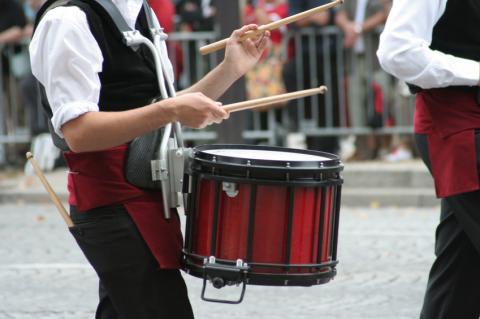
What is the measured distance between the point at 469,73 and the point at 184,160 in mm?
1088

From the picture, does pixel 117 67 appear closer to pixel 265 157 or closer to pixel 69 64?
pixel 69 64

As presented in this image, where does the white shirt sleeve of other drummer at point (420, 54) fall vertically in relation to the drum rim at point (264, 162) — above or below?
above

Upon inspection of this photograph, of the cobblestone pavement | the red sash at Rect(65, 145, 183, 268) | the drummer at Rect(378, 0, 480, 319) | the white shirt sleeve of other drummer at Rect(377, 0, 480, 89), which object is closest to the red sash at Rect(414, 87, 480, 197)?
the drummer at Rect(378, 0, 480, 319)

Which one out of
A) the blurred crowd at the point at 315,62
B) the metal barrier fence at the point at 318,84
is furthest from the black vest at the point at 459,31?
the metal barrier fence at the point at 318,84

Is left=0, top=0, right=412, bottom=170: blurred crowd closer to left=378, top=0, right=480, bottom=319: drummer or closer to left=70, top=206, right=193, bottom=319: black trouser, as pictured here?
left=378, top=0, right=480, bottom=319: drummer

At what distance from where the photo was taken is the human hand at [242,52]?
3.67 meters

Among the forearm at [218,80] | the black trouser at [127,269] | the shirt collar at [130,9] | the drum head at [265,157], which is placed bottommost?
the black trouser at [127,269]

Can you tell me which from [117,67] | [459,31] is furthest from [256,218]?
[459,31]

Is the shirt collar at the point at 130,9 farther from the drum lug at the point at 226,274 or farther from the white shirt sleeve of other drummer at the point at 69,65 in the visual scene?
the drum lug at the point at 226,274

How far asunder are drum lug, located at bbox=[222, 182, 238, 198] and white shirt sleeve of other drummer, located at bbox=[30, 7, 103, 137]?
1.44 ft

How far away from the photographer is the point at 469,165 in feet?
12.7

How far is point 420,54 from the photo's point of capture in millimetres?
3758

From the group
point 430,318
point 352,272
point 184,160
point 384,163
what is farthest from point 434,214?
point 184,160

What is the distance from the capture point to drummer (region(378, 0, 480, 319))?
378 centimetres
